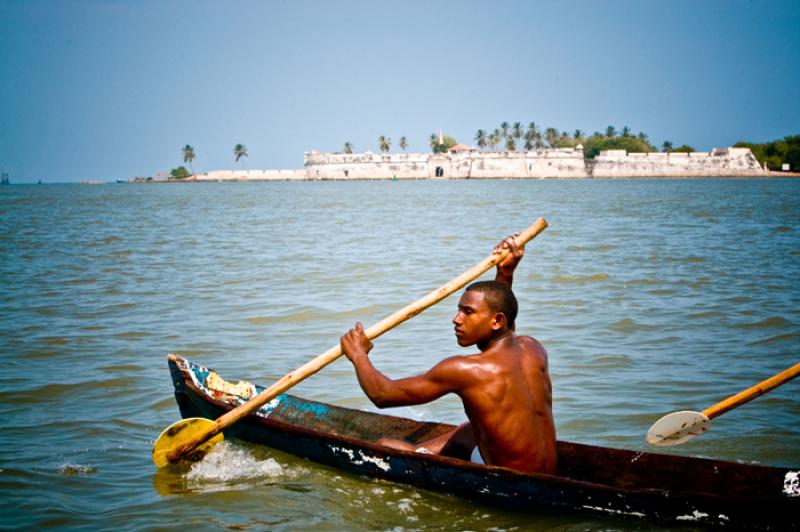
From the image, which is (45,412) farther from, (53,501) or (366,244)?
(366,244)

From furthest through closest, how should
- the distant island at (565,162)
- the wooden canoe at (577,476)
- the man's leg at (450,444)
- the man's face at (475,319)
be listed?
the distant island at (565,162), the man's leg at (450,444), the man's face at (475,319), the wooden canoe at (577,476)

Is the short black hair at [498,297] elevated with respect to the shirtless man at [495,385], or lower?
elevated

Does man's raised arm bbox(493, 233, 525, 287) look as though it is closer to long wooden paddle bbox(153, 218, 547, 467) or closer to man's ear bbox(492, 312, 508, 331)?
long wooden paddle bbox(153, 218, 547, 467)

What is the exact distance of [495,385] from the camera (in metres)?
3.73

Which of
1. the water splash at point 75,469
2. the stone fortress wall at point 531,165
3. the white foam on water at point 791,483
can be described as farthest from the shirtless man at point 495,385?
the stone fortress wall at point 531,165

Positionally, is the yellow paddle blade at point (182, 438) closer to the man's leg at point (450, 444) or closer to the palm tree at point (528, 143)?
the man's leg at point (450, 444)

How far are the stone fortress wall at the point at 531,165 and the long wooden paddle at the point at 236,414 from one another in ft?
303

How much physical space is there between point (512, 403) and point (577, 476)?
2.87 feet

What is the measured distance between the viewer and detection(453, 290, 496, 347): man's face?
3826 mm

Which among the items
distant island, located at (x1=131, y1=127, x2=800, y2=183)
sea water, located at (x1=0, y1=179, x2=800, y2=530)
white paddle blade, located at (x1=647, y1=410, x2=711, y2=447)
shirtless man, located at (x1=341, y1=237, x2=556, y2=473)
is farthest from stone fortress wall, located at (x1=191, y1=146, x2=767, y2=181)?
shirtless man, located at (x1=341, y1=237, x2=556, y2=473)

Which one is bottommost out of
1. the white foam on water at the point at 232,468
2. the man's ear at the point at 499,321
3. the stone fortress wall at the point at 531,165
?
the white foam on water at the point at 232,468

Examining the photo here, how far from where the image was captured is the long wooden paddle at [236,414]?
4605 mm

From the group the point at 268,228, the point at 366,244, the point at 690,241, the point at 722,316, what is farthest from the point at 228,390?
the point at 268,228

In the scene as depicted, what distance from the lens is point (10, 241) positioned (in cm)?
2177
